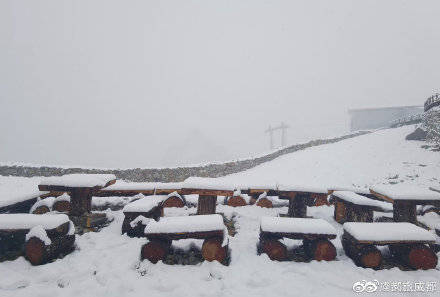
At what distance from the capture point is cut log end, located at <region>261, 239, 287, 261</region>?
12.5ft

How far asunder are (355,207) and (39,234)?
5.99 meters

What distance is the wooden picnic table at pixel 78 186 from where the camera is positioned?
489cm

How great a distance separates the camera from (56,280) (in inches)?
126

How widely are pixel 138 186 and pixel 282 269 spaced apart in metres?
4.10

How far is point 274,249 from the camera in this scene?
3.84 meters

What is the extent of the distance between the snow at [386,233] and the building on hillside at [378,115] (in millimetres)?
37353

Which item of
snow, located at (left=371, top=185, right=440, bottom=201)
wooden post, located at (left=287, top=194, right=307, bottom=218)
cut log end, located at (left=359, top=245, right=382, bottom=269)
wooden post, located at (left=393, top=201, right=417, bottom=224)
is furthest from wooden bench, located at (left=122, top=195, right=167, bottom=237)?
wooden post, located at (left=393, top=201, right=417, bottom=224)

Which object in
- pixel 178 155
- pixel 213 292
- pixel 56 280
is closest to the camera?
pixel 213 292

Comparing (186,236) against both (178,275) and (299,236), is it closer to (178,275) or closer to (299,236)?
(178,275)

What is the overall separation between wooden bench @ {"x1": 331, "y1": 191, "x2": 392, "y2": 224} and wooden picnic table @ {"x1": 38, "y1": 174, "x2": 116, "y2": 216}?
551 cm

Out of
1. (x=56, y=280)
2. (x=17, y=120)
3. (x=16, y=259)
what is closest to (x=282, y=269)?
(x=56, y=280)

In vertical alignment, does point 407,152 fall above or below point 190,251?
above

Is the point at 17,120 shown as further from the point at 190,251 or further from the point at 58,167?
the point at 190,251

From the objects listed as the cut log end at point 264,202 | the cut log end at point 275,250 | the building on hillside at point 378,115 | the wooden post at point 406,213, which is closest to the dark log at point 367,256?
the cut log end at point 275,250
